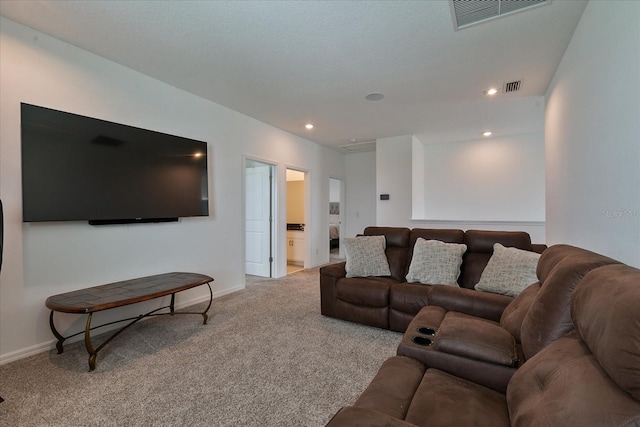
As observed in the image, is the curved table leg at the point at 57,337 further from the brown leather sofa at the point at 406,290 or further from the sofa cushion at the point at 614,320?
the sofa cushion at the point at 614,320

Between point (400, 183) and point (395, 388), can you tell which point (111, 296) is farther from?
point (400, 183)

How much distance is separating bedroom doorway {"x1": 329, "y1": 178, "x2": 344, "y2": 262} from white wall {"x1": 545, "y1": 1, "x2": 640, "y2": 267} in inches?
183

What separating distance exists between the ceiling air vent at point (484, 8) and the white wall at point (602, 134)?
0.40 m

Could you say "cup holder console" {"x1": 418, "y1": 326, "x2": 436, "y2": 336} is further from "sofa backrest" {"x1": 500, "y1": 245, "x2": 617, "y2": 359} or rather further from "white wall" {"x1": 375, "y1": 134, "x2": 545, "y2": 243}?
"white wall" {"x1": 375, "y1": 134, "x2": 545, "y2": 243}

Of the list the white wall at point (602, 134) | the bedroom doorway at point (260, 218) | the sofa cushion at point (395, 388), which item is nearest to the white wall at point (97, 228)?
the bedroom doorway at point (260, 218)

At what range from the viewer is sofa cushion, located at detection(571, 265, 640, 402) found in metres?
0.66

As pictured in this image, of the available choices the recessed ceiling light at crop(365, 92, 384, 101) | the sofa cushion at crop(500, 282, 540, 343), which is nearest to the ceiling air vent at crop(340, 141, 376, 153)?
the recessed ceiling light at crop(365, 92, 384, 101)

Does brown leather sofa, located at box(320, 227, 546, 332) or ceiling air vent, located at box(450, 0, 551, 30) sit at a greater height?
ceiling air vent, located at box(450, 0, 551, 30)

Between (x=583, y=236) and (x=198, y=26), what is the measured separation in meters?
3.22

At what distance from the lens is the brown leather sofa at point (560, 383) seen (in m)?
0.67

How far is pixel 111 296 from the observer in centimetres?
232

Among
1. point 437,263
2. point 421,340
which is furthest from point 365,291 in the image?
point 421,340

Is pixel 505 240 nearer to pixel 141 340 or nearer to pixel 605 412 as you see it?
pixel 605 412

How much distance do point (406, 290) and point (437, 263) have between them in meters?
0.46
